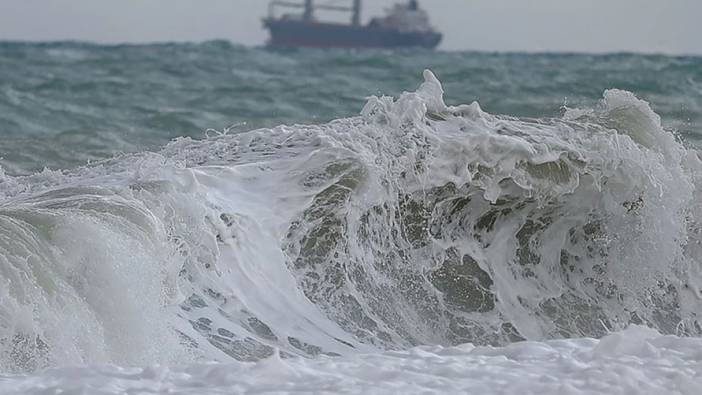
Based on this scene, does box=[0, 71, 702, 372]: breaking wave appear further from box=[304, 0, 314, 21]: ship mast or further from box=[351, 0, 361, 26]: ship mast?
box=[304, 0, 314, 21]: ship mast

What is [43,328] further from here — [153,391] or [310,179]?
[310,179]

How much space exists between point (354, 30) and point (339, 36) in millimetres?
821

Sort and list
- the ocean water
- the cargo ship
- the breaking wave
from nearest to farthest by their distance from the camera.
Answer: the ocean water < the breaking wave < the cargo ship

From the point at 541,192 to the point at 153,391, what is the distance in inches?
109

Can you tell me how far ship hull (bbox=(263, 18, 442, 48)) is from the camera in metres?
34.8

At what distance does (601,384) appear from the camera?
9.14ft

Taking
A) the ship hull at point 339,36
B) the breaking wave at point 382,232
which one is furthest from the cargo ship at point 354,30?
the breaking wave at point 382,232

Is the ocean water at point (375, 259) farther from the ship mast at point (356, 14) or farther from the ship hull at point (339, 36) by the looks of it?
the ship mast at point (356, 14)

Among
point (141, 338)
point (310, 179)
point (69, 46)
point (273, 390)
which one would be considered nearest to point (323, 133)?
point (310, 179)

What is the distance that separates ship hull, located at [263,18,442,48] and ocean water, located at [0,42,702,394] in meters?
29.4

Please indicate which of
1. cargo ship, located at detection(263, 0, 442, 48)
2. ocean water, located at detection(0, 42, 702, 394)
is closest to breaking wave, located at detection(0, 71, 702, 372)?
ocean water, located at detection(0, 42, 702, 394)

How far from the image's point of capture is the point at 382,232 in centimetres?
480

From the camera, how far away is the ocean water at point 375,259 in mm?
2984

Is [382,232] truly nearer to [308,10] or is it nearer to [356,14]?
[356,14]
